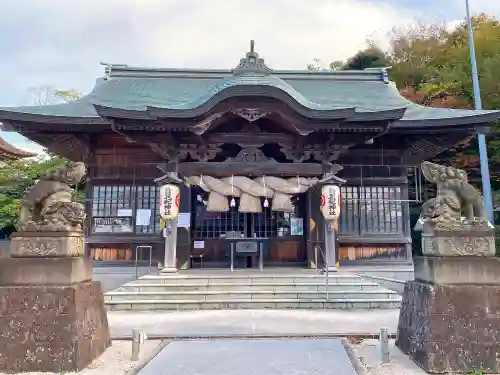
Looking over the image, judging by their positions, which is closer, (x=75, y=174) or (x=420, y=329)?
(x=420, y=329)

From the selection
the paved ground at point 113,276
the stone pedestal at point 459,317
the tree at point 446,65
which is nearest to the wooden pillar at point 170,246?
the paved ground at point 113,276

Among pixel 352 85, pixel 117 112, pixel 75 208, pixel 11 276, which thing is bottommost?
pixel 11 276

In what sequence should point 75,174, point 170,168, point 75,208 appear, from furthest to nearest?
point 170,168, point 75,174, point 75,208


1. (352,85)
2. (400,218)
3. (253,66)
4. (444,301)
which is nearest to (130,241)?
(253,66)

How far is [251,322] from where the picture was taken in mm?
7496

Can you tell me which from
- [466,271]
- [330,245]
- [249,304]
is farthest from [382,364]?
[330,245]

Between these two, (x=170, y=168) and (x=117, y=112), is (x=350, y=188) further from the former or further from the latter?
(x=117, y=112)

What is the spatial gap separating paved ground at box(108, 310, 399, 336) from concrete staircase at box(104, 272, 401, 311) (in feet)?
1.09

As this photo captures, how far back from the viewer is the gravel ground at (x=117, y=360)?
15.6ft

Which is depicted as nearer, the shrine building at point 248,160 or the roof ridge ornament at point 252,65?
the shrine building at point 248,160

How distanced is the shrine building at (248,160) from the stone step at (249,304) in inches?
98.4

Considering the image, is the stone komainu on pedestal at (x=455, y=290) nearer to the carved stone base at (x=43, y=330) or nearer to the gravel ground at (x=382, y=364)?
the gravel ground at (x=382, y=364)

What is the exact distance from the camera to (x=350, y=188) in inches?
488

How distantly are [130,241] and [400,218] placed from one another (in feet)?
27.5
